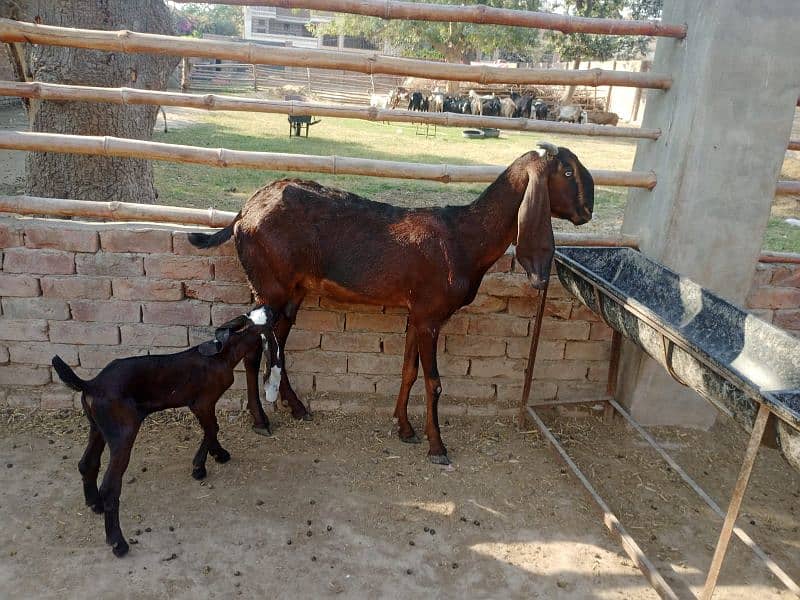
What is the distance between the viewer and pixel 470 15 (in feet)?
13.3

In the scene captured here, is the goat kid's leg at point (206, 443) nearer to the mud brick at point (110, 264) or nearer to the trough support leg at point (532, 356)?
the mud brick at point (110, 264)

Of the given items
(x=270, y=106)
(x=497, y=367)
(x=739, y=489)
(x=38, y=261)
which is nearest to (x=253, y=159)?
(x=270, y=106)

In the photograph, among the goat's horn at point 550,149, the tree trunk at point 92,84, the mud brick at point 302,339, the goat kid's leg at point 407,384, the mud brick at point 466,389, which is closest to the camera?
the goat's horn at point 550,149

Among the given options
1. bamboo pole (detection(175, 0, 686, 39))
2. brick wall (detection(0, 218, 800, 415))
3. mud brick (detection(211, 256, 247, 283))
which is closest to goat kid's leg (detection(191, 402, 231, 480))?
brick wall (detection(0, 218, 800, 415))

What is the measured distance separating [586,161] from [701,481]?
13.4 meters

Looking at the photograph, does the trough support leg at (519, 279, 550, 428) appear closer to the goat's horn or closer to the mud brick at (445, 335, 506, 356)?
the mud brick at (445, 335, 506, 356)

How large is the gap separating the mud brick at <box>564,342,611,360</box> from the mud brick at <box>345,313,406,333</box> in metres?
1.29

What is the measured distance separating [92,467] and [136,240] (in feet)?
4.98

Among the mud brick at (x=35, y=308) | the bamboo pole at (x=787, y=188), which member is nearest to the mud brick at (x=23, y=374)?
the mud brick at (x=35, y=308)

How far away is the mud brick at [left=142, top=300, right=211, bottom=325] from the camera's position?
Result: 4.30m

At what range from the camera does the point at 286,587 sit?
3.04m

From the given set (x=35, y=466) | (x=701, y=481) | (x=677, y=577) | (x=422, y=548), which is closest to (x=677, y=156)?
(x=701, y=481)

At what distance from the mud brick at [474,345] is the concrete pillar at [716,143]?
1014mm

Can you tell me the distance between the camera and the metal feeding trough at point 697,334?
2539mm
